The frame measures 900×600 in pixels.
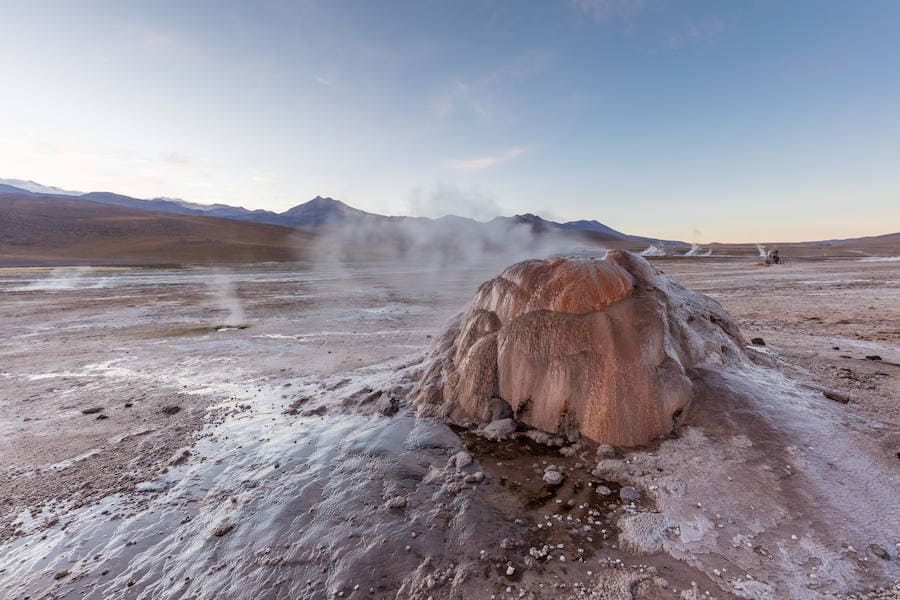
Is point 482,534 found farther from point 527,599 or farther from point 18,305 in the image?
point 18,305

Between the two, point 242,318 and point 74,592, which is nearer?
point 74,592

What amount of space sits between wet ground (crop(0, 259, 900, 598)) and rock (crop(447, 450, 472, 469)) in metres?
0.09

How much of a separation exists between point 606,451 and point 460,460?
1.86 m

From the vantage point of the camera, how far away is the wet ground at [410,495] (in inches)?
125

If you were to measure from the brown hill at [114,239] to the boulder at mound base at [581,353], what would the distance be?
6717 centimetres

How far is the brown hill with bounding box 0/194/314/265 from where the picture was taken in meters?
62.1

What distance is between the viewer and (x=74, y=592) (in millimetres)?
3254

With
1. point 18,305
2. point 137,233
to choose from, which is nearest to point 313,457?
point 18,305

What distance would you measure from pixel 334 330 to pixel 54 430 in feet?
26.9

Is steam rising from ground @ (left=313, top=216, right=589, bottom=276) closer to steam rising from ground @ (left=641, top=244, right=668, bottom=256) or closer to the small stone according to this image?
steam rising from ground @ (left=641, top=244, right=668, bottom=256)

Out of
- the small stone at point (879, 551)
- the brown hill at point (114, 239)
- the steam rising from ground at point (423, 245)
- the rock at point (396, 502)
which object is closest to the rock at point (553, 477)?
the rock at point (396, 502)

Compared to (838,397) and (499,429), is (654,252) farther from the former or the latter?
(499,429)

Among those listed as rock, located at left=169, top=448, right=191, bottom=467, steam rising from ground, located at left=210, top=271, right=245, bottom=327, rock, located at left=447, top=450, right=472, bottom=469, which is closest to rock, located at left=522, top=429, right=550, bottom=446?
rock, located at left=447, top=450, right=472, bottom=469

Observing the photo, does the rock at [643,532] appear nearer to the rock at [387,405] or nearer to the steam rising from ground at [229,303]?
the rock at [387,405]
